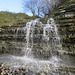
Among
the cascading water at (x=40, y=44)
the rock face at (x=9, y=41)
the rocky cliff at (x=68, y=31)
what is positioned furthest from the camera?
the rock face at (x=9, y=41)

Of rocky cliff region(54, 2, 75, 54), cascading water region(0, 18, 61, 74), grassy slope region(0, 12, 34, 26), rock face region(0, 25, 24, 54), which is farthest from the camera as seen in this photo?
grassy slope region(0, 12, 34, 26)

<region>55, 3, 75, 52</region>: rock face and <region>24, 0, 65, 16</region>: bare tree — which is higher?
<region>24, 0, 65, 16</region>: bare tree

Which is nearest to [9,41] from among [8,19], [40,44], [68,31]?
[40,44]

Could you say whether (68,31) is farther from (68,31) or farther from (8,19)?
(8,19)

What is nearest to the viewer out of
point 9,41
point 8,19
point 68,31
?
point 68,31

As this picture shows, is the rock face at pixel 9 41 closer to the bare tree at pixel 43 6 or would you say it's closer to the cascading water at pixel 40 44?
the cascading water at pixel 40 44

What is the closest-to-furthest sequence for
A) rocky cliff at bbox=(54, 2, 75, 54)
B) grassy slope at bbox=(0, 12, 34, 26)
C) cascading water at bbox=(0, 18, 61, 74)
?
rocky cliff at bbox=(54, 2, 75, 54), cascading water at bbox=(0, 18, 61, 74), grassy slope at bbox=(0, 12, 34, 26)

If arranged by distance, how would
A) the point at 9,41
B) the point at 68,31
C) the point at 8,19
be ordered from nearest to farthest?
1. the point at 68,31
2. the point at 9,41
3. the point at 8,19

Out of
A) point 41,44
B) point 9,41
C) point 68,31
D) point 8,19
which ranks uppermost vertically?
point 8,19

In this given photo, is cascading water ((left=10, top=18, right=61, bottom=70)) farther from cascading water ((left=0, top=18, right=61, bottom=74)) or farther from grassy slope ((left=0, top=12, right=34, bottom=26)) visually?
grassy slope ((left=0, top=12, right=34, bottom=26))

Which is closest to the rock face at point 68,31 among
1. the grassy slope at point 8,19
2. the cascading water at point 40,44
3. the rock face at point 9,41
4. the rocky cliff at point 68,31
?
the rocky cliff at point 68,31

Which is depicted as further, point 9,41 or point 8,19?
point 8,19

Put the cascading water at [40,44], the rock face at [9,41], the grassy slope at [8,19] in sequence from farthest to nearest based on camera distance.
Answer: the grassy slope at [8,19] < the rock face at [9,41] < the cascading water at [40,44]

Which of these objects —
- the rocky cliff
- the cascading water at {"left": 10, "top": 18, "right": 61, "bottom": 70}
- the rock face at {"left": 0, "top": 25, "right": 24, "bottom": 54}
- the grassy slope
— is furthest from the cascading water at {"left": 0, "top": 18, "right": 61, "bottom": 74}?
the grassy slope
